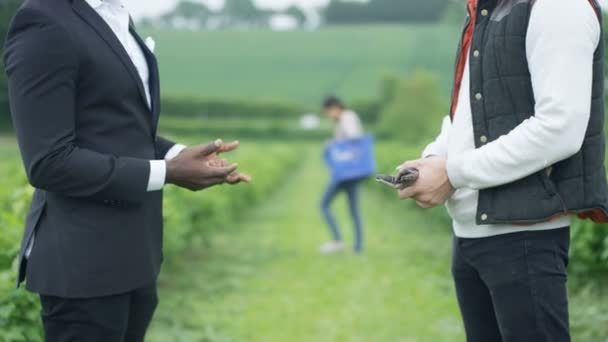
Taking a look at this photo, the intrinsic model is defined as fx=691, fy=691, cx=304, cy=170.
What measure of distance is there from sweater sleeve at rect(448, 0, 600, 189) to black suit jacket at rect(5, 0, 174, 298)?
3.43 ft

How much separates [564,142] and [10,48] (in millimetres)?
1507

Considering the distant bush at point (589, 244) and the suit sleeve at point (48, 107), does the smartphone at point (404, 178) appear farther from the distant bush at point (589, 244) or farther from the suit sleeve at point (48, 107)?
the distant bush at point (589, 244)

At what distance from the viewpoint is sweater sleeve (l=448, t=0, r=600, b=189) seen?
1.78 m

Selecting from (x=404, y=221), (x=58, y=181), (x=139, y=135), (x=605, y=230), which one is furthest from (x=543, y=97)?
(x=404, y=221)

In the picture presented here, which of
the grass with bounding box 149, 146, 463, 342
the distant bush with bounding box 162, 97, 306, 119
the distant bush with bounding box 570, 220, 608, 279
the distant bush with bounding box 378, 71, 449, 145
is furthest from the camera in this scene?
the distant bush with bounding box 162, 97, 306, 119

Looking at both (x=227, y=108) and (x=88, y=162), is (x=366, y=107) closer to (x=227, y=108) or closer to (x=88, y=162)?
(x=227, y=108)

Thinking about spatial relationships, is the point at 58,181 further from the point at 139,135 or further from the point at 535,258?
the point at 535,258

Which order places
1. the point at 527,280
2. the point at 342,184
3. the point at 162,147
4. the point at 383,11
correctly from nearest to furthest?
the point at 527,280 < the point at 162,147 < the point at 342,184 < the point at 383,11

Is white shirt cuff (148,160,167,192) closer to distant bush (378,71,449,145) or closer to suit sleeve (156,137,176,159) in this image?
suit sleeve (156,137,176,159)

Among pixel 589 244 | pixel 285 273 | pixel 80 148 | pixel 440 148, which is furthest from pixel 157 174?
pixel 285 273

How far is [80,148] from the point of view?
194 cm

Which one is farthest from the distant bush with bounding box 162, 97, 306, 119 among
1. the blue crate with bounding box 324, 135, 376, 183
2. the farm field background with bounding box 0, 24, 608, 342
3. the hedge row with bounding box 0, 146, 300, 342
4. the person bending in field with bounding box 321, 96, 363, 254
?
the blue crate with bounding box 324, 135, 376, 183

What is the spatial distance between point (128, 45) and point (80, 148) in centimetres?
40

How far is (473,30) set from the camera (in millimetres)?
2045
